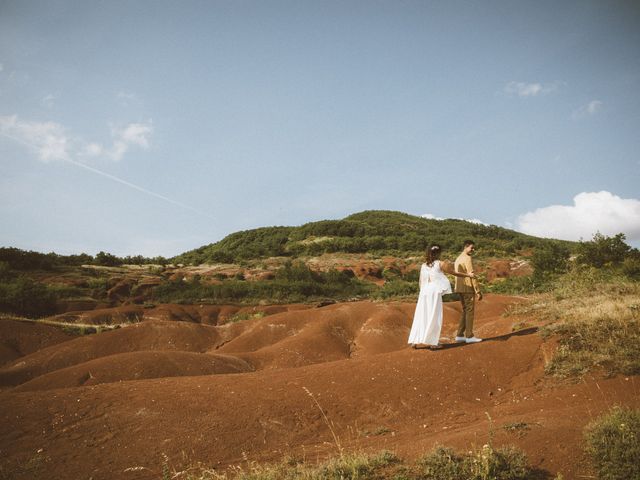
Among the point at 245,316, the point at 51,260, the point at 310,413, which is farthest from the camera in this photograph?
the point at 51,260

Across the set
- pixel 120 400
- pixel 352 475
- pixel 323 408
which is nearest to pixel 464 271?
pixel 323 408

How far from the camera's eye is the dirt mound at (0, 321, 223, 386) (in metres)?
12.6

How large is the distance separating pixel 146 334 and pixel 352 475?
14.3 m

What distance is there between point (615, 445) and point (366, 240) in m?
59.6

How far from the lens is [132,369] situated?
9992 mm

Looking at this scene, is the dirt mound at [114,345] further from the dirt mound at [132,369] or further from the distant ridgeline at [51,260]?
the distant ridgeline at [51,260]

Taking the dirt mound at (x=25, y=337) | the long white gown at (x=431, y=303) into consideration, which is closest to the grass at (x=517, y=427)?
the long white gown at (x=431, y=303)

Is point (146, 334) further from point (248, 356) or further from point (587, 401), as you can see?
point (587, 401)

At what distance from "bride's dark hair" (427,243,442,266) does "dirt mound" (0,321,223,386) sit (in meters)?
11.5

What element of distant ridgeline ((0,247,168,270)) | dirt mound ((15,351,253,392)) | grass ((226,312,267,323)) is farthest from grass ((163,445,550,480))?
distant ridgeline ((0,247,168,270))

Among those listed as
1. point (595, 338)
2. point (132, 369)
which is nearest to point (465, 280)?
point (595, 338)

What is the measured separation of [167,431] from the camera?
19.0ft

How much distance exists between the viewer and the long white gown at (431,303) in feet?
25.1

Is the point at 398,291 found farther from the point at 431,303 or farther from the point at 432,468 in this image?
the point at 432,468
